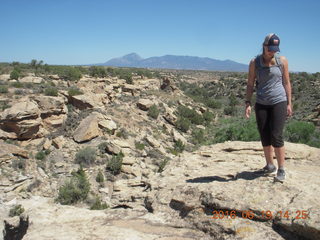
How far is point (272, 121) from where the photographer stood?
3.73 m

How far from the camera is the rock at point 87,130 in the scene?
40.6 ft

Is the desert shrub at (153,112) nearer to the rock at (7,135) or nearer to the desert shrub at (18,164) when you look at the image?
the rock at (7,135)

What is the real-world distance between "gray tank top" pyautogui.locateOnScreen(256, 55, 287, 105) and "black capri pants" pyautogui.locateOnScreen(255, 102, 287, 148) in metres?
0.09

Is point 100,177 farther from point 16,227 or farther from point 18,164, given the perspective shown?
point 16,227

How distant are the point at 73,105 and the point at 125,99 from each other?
17.6 ft

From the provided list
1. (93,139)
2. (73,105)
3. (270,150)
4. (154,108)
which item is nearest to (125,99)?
(154,108)

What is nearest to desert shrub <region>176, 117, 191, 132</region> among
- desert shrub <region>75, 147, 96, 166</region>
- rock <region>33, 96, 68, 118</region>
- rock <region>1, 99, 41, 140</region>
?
rock <region>33, 96, 68, 118</region>

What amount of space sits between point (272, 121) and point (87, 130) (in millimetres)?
10093

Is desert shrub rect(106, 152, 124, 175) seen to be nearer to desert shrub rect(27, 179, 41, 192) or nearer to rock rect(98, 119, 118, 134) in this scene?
rock rect(98, 119, 118, 134)

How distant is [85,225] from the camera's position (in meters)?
3.60

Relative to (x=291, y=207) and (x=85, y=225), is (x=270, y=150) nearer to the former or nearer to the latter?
(x=291, y=207)

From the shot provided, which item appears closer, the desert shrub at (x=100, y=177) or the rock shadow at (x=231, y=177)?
the rock shadow at (x=231, y=177)

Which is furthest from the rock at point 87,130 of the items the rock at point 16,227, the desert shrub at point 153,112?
the rock at point 16,227

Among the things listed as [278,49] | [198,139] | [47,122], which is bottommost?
[198,139]
